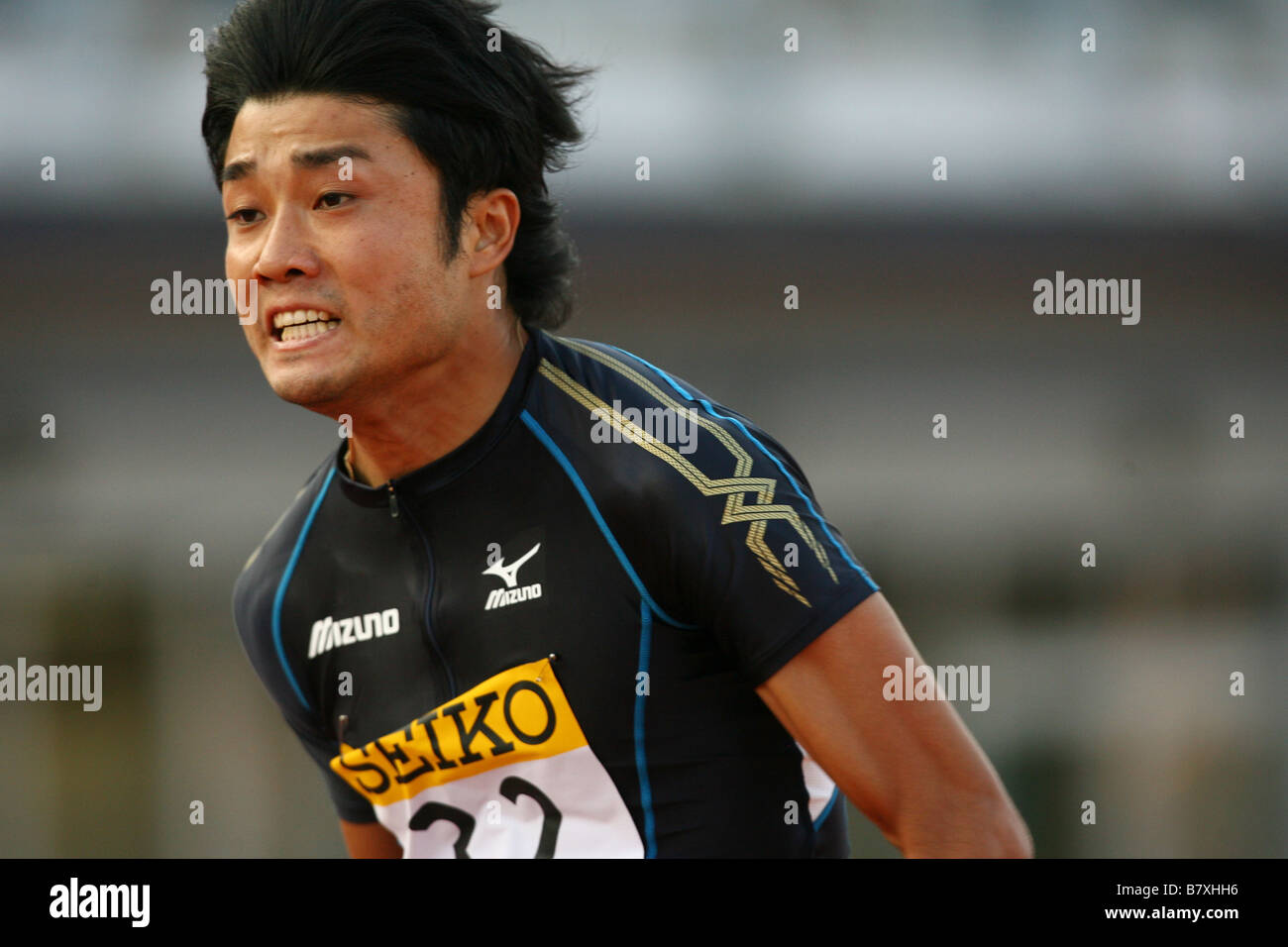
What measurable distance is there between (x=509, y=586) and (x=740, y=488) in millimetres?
539

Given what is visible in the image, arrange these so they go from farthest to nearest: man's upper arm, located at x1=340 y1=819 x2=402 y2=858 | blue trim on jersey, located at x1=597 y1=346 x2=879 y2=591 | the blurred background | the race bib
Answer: the blurred background → man's upper arm, located at x1=340 y1=819 x2=402 y2=858 → the race bib → blue trim on jersey, located at x1=597 y1=346 x2=879 y2=591

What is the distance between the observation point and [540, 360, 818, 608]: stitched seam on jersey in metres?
2.56

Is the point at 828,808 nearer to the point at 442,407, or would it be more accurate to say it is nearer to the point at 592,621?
the point at 592,621

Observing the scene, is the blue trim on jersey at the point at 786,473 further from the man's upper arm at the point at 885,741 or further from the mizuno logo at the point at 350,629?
the mizuno logo at the point at 350,629

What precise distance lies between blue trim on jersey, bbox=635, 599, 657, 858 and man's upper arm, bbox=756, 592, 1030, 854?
0.26m

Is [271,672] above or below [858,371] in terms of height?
below

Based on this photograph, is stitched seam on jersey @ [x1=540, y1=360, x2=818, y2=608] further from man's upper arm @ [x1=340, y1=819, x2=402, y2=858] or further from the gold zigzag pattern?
man's upper arm @ [x1=340, y1=819, x2=402, y2=858]

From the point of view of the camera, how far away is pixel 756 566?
256 cm

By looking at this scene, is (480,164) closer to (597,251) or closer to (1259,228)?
(597,251)

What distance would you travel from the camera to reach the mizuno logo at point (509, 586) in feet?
9.11

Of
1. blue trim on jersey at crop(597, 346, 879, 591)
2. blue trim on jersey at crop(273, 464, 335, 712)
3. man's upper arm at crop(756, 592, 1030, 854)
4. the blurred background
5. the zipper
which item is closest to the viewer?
man's upper arm at crop(756, 592, 1030, 854)

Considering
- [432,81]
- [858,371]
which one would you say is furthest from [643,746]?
[858,371]

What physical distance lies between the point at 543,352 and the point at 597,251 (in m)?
4.77

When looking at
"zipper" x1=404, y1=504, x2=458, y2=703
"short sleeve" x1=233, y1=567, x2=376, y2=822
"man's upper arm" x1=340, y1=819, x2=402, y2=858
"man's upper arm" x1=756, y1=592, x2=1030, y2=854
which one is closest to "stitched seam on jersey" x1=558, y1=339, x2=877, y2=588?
"man's upper arm" x1=756, y1=592, x2=1030, y2=854
